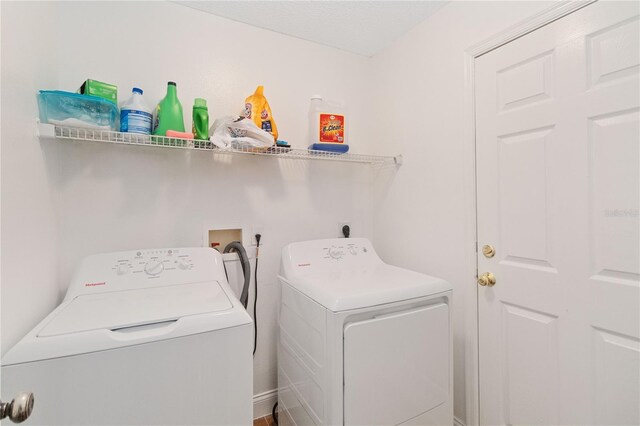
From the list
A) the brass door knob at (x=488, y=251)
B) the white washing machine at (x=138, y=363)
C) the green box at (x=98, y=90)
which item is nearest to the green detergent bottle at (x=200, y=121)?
the green box at (x=98, y=90)

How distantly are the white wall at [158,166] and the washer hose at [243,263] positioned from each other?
153mm

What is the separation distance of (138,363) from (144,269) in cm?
62

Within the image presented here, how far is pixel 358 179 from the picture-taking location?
90.2 inches

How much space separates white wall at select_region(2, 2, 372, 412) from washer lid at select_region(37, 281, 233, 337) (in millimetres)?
129

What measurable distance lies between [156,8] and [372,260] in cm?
196

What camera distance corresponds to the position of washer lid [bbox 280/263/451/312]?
1.24 meters

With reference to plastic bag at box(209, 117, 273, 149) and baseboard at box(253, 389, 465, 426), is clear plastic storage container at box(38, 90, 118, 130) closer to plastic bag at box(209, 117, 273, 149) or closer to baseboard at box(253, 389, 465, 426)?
plastic bag at box(209, 117, 273, 149)

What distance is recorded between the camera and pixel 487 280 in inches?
59.9

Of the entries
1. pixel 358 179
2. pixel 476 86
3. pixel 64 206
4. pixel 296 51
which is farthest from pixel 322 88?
pixel 64 206

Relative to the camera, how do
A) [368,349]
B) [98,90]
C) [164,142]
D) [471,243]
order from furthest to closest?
[471,243]
[164,142]
[98,90]
[368,349]

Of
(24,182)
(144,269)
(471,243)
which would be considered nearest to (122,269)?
(144,269)

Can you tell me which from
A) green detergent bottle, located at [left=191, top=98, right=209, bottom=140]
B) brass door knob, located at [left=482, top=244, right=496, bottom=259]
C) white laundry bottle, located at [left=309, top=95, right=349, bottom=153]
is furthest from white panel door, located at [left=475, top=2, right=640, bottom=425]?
green detergent bottle, located at [left=191, top=98, right=209, bottom=140]

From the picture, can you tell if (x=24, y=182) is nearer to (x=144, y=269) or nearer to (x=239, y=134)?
(x=144, y=269)

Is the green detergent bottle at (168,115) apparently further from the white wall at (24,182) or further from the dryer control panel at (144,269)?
the dryer control panel at (144,269)
